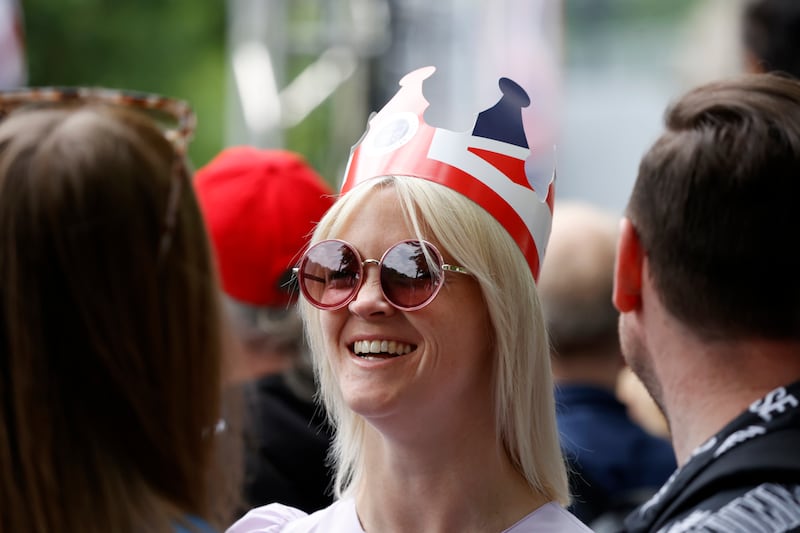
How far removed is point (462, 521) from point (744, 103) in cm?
100

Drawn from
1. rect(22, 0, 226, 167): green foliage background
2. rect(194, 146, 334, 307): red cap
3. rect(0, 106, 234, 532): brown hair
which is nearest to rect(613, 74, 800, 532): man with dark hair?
rect(0, 106, 234, 532): brown hair

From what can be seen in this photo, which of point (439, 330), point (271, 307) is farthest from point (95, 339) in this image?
point (271, 307)

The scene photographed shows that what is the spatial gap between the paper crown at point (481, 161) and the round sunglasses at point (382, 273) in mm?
168

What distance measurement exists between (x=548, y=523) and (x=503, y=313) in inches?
16.0

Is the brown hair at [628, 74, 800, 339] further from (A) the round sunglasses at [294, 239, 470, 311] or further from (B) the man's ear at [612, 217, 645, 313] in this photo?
(A) the round sunglasses at [294, 239, 470, 311]

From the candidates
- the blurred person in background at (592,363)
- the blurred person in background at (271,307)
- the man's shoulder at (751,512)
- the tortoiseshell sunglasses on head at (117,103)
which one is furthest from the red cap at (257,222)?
the man's shoulder at (751,512)

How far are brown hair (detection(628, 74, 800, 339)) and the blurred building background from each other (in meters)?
1.98

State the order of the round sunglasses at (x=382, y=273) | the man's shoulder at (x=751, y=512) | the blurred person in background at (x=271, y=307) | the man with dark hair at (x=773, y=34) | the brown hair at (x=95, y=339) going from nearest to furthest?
the brown hair at (x=95, y=339) → the man's shoulder at (x=751, y=512) → the round sunglasses at (x=382, y=273) → the blurred person in background at (x=271, y=307) → the man with dark hair at (x=773, y=34)

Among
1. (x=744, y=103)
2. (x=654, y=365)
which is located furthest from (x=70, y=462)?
(x=744, y=103)

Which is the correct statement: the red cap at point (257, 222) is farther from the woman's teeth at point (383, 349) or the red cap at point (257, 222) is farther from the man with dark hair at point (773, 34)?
the man with dark hair at point (773, 34)

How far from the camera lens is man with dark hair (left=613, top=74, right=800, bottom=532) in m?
2.19

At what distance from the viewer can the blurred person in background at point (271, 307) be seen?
3281mm

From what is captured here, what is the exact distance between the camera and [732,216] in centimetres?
225

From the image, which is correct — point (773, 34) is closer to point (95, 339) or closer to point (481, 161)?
point (481, 161)
